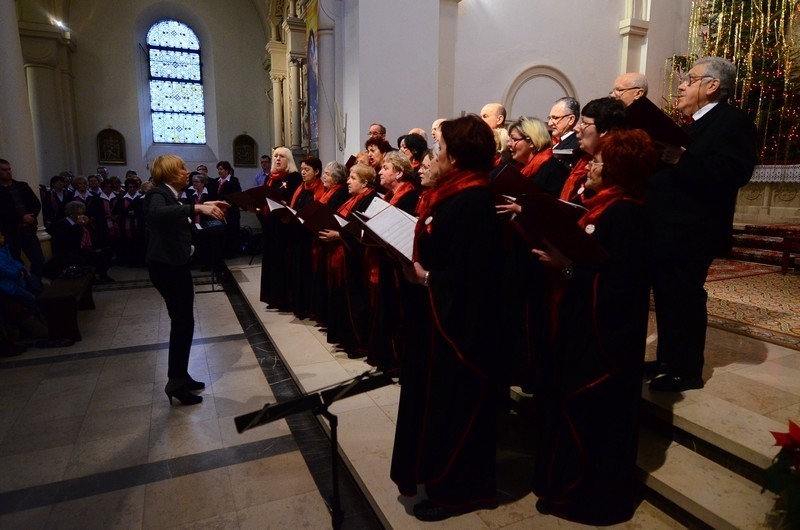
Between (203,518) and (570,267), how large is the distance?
214 cm

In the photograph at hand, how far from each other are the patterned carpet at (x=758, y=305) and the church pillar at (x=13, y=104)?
8.12m

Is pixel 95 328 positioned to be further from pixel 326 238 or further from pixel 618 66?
pixel 618 66

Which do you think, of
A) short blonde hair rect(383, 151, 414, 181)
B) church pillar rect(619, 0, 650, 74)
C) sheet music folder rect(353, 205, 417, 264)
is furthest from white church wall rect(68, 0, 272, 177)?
sheet music folder rect(353, 205, 417, 264)

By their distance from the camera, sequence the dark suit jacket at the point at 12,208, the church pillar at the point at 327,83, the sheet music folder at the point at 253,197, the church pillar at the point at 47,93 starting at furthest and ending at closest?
the church pillar at the point at 47,93 → the church pillar at the point at 327,83 → the dark suit jacket at the point at 12,208 → the sheet music folder at the point at 253,197

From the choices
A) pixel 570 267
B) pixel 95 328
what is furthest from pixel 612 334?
pixel 95 328

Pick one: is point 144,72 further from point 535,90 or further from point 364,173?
point 364,173

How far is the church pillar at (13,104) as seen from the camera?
6496 millimetres

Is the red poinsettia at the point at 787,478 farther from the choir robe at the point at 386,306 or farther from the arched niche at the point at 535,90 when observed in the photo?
the arched niche at the point at 535,90

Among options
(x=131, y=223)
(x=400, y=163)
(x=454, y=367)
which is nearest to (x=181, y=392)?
(x=400, y=163)

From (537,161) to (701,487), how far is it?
2.03m

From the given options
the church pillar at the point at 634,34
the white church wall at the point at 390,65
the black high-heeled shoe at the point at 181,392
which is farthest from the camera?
the church pillar at the point at 634,34

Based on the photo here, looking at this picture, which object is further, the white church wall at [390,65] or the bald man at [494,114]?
the white church wall at [390,65]

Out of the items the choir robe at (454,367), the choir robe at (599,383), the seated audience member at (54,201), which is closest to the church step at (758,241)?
the choir robe at (599,383)

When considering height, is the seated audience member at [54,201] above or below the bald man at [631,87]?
below
